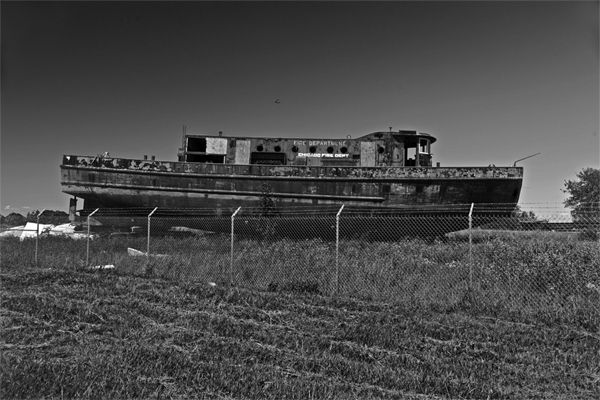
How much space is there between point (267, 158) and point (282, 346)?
1732 cm

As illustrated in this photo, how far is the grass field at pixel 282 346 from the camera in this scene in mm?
3445

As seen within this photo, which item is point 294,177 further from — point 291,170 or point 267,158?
point 267,158

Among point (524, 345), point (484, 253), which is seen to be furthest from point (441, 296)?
point (484, 253)

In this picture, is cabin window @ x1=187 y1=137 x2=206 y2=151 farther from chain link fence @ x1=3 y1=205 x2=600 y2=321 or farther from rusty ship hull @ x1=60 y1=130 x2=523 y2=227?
chain link fence @ x1=3 y1=205 x2=600 y2=321

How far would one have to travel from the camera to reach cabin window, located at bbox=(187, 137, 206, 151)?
2153cm

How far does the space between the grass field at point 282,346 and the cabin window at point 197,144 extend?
14.2m

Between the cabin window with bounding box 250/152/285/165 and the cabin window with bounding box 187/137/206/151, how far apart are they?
2.48 meters

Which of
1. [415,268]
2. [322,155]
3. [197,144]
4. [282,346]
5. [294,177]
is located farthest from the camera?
[197,144]

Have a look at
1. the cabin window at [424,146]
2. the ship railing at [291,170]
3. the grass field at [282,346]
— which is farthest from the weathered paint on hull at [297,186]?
the grass field at [282,346]

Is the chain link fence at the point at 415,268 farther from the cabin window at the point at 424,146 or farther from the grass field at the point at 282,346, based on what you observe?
the cabin window at the point at 424,146

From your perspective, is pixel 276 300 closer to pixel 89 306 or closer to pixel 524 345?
pixel 89 306

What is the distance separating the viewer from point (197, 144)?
21.8m

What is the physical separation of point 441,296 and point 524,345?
2661 millimetres

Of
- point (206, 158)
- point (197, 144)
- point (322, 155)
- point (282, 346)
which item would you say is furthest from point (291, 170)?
point (282, 346)
